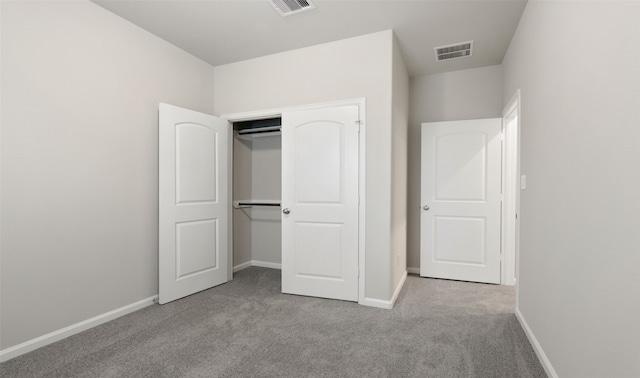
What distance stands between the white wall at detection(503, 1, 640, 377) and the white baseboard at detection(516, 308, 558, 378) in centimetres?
3

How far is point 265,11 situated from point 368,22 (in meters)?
0.93

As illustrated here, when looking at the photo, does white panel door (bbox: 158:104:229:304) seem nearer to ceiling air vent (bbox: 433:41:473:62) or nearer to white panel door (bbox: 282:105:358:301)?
white panel door (bbox: 282:105:358:301)

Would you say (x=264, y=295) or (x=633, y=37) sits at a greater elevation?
(x=633, y=37)

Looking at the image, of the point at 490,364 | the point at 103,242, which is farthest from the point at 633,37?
the point at 103,242

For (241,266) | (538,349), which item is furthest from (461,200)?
(241,266)

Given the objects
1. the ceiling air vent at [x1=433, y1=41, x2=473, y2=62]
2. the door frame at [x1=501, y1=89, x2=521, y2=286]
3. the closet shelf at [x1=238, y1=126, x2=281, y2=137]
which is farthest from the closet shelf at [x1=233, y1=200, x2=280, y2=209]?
the door frame at [x1=501, y1=89, x2=521, y2=286]

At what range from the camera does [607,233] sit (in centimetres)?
129

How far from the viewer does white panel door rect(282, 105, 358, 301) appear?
10.2ft

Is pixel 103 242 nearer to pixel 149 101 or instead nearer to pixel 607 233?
pixel 149 101

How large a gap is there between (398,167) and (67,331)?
327 centimetres

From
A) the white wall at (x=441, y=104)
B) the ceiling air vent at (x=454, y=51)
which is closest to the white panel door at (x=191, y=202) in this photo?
the white wall at (x=441, y=104)

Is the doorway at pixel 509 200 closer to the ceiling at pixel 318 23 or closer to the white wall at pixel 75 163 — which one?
the ceiling at pixel 318 23

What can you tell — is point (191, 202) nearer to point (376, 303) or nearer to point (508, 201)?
point (376, 303)

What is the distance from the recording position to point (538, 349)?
2068mm
